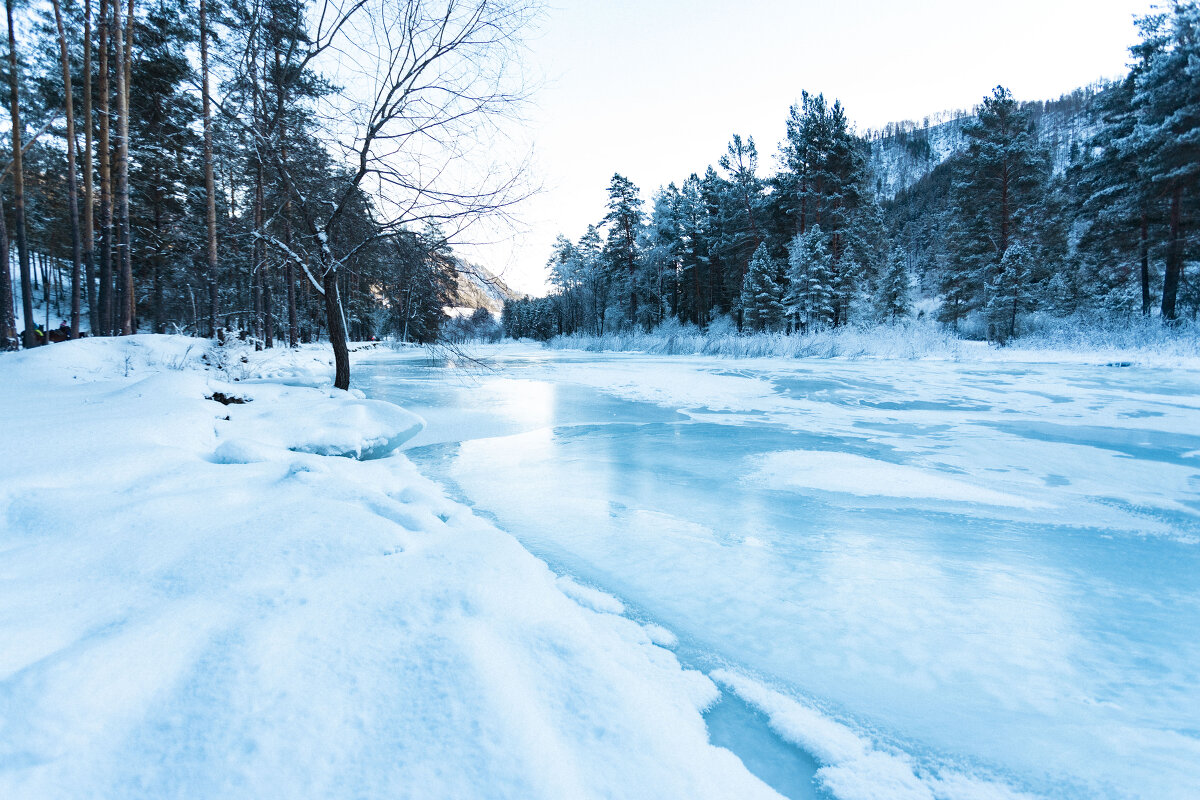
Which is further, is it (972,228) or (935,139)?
(935,139)

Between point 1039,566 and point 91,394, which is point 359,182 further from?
point 1039,566

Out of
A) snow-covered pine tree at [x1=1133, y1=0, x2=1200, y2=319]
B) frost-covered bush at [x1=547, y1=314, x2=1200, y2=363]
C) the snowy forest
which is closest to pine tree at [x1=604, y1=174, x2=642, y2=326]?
the snowy forest

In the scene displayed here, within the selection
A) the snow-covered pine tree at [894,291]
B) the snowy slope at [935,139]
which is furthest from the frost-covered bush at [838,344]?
the snowy slope at [935,139]

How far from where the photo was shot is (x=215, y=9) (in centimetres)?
757

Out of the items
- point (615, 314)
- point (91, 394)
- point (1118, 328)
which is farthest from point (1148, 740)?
point (615, 314)

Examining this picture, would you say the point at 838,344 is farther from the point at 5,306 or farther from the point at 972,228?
the point at 5,306

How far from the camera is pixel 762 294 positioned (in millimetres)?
27656

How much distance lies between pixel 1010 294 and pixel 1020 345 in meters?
3.91

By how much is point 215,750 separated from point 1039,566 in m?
3.18

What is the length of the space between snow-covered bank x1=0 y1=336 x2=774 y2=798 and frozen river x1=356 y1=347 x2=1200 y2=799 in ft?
1.17

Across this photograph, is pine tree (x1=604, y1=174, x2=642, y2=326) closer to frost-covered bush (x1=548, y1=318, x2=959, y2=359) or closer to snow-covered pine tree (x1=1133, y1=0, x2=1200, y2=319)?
frost-covered bush (x1=548, y1=318, x2=959, y2=359)

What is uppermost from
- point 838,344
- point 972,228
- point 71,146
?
point 972,228

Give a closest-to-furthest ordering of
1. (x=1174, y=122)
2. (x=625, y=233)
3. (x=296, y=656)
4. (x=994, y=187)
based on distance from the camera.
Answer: (x=296, y=656), (x=1174, y=122), (x=994, y=187), (x=625, y=233)

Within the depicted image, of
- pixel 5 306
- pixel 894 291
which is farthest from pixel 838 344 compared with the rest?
pixel 5 306
